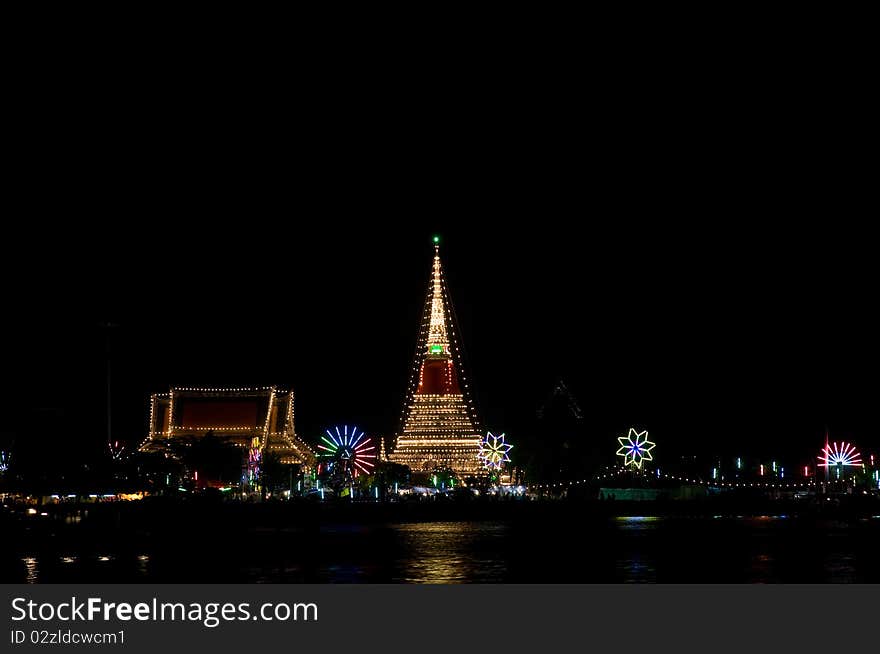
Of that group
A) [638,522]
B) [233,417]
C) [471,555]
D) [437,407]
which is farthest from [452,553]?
[437,407]

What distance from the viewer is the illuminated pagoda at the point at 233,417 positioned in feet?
300

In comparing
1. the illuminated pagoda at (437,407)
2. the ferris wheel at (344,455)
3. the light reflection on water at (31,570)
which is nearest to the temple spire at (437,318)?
the illuminated pagoda at (437,407)

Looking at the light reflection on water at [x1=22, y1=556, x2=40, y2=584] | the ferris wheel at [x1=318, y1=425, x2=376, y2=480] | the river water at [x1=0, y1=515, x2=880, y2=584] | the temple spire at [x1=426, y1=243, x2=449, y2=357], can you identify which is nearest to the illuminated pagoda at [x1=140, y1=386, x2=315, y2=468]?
the ferris wheel at [x1=318, y1=425, x2=376, y2=480]

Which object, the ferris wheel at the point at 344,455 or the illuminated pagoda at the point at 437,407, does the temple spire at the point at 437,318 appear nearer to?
the illuminated pagoda at the point at 437,407

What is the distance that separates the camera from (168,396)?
307ft

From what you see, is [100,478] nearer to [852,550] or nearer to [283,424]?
[283,424]

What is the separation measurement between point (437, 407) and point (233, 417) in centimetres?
1683

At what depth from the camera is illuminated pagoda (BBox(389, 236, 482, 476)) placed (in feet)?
331

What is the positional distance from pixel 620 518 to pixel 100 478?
2585 centimetres

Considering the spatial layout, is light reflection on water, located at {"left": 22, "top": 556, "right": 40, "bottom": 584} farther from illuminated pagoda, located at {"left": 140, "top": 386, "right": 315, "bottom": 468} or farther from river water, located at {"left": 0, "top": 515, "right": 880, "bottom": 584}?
illuminated pagoda, located at {"left": 140, "top": 386, "right": 315, "bottom": 468}

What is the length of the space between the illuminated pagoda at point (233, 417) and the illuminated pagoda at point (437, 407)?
417 inches

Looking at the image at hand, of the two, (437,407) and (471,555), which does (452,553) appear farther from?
(437,407)

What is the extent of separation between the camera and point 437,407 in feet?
339
